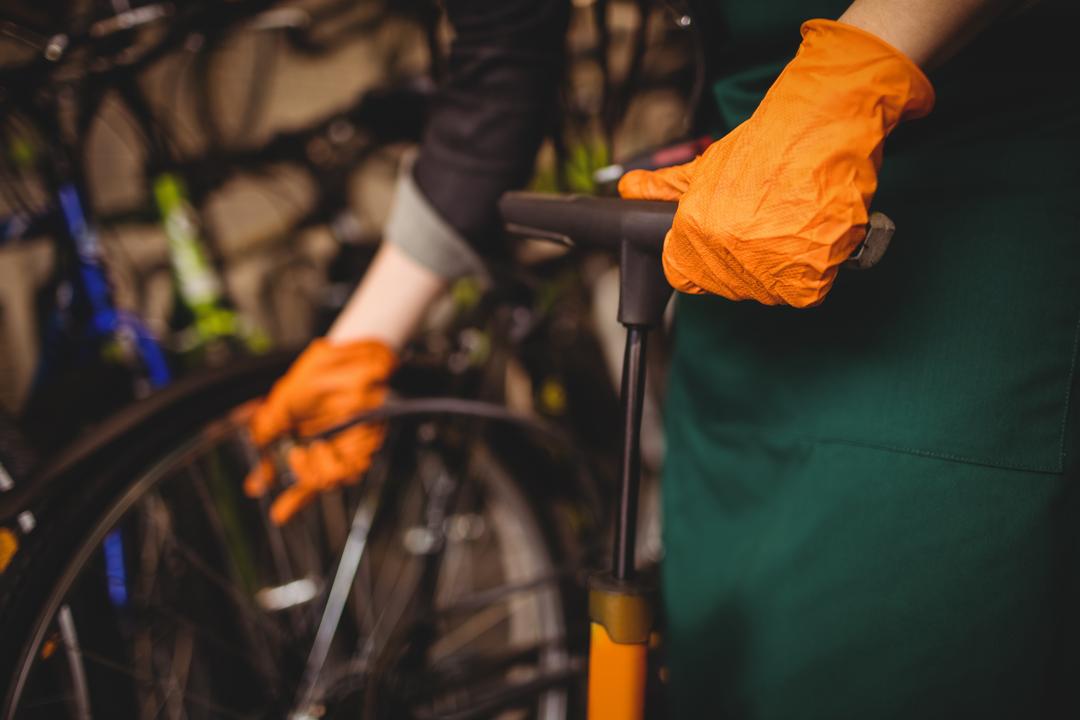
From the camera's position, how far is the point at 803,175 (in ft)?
1.05

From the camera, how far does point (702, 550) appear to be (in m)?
0.60

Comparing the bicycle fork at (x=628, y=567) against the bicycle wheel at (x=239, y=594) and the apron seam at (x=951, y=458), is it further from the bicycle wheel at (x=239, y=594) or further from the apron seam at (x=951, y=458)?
the bicycle wheel at (x=239, y=594)

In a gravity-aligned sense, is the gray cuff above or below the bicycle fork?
above

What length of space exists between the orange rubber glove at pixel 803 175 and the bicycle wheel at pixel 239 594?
21.6 inches

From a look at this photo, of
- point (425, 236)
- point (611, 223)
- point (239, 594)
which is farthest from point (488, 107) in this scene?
point (239, 594)

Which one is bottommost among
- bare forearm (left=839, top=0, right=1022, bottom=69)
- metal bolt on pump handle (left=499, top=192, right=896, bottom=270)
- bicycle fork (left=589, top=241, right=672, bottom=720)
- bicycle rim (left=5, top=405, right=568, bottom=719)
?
bicycle rim (left=5, top=405, right=568, bottom=719)

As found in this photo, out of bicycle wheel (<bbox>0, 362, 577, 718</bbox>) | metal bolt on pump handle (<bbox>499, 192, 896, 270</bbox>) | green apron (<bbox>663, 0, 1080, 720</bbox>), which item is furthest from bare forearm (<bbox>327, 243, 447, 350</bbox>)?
green apron (<bbox>663, 0, 1080, 720</bbox>)

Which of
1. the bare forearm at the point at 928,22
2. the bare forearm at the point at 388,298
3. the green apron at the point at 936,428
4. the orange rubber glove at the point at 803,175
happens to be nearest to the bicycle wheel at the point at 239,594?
the bare forearm at the point at 388,298

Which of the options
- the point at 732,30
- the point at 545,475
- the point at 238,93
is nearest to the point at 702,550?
the point at 545,475

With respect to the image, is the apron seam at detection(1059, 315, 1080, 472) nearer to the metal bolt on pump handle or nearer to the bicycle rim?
the metal bolt on pump handle

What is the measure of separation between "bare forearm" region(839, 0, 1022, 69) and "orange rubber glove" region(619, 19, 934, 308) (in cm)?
2

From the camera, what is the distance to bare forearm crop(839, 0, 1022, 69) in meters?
0.32

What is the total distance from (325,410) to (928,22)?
2.15 ft

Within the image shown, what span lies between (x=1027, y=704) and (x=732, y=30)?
60 centimetres
